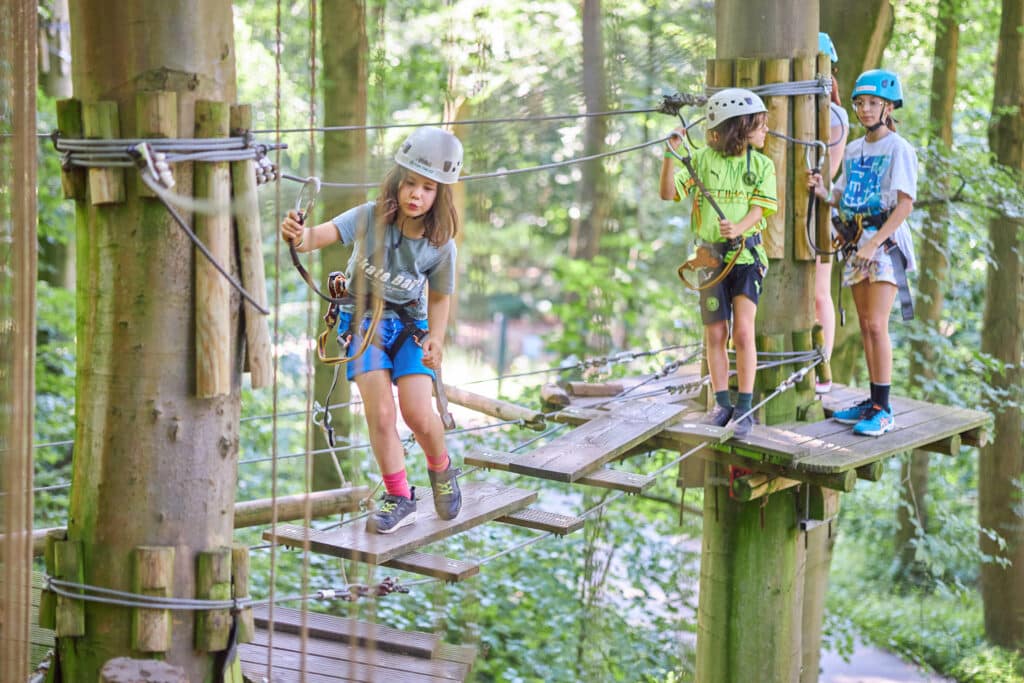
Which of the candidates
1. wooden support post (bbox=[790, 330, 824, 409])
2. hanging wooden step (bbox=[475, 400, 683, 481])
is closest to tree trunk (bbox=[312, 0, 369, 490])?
hanging wooden step (bbox=[475, 400, 683, 481])

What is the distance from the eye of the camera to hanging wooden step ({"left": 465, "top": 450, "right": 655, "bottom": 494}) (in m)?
3.47

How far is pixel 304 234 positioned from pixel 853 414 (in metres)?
2.68

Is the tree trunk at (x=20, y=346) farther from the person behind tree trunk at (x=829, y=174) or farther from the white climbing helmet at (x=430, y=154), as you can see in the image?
the person behind tree trunk at (x=829, y=174)

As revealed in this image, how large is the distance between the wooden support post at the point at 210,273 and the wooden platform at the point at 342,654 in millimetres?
977

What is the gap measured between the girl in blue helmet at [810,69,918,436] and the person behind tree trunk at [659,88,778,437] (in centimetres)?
48

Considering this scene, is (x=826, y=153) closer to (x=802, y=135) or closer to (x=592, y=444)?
(x=802, y=135)

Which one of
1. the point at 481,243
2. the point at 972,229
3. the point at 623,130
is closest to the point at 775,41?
the point at 481,243

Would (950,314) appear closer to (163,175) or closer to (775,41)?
(775,41)

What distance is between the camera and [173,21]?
2.54 m

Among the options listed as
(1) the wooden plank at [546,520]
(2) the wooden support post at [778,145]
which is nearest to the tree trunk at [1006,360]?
(2) the wooden support post at [778,145]

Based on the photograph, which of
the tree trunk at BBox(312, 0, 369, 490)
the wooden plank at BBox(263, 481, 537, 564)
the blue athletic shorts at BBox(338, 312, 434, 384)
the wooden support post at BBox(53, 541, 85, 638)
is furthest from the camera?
the tree trunk at BBox(312, 0, 369, 490)

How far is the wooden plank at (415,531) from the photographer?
9.17ft

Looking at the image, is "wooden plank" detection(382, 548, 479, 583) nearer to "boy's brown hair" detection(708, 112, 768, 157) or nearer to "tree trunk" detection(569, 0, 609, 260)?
"boy's brown hair" detection(708, 112, 768, 157)

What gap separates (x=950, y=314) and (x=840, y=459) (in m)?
4.16
